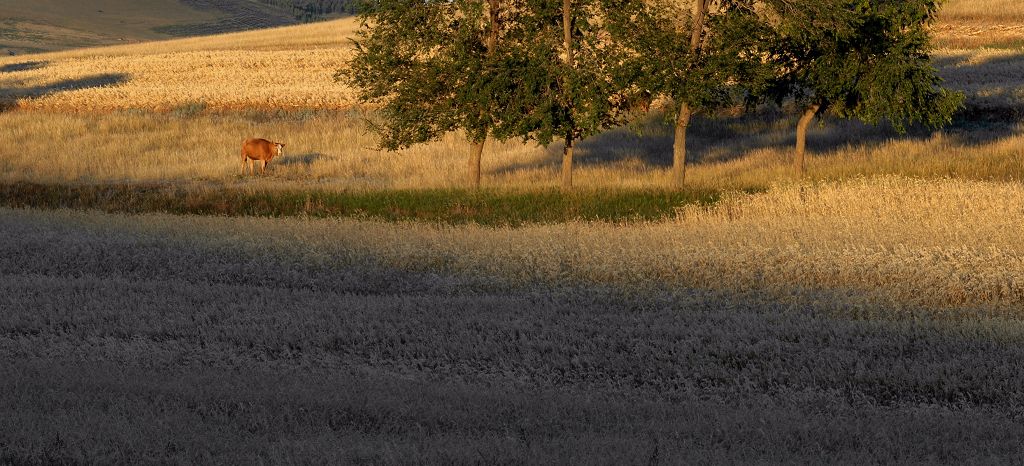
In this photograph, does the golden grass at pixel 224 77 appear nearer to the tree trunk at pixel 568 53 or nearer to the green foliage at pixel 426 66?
the tree trunk at pixel 568 53

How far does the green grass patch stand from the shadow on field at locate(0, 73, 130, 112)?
31918 mm

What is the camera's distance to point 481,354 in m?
11.3

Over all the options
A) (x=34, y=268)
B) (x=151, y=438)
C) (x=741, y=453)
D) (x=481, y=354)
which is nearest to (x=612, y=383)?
(x=481, y=354)

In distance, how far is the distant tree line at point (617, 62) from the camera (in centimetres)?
2902

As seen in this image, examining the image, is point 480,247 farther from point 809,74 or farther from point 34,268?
point 809,74

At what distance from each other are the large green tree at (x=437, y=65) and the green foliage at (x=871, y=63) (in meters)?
7.54

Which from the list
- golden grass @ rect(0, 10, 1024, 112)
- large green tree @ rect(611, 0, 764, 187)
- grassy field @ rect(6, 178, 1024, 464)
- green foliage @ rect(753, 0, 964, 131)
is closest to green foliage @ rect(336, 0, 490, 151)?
large green tree @ rect(611, 0, 764, 187)

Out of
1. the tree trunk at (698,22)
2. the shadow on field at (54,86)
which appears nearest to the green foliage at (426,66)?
the tree trunk at (698,22)

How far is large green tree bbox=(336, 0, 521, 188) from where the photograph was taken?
2992cm

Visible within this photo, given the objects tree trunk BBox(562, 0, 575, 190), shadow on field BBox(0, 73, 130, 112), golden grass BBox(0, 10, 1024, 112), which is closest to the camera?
tree trunk BBox(562, 0, 575, 190)

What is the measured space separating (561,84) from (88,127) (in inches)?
1070

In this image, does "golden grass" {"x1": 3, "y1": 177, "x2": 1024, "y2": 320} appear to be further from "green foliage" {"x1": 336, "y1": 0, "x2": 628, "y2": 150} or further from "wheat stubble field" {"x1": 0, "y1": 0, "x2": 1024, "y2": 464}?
"green foliage" {"x1": 336, "y1": 0, "x2": 628, "y2": 150}

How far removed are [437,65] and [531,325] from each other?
1879 centimetres

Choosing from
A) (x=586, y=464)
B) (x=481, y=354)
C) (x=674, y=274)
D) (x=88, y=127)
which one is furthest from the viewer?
(x=88, y=127)
